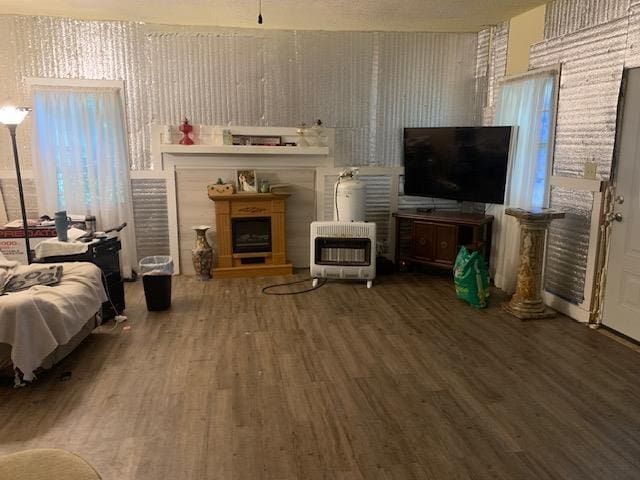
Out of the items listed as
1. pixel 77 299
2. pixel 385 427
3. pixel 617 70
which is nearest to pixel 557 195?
pixel 617 70

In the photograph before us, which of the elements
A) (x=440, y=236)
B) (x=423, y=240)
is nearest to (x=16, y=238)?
(x=423, y=240)

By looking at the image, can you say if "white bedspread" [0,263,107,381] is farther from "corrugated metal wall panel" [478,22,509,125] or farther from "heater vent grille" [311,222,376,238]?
"corrugated metal wall panel" [478,22,509,125]

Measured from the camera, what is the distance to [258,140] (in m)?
5.10

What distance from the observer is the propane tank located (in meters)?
4.84

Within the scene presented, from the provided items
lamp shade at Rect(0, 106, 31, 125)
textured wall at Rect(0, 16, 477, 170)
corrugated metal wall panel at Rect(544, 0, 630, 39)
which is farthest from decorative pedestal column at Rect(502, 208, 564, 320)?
lamp shade at Rect(0, 106, 31, 125)

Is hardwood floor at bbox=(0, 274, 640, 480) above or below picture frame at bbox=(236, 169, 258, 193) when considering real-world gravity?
below

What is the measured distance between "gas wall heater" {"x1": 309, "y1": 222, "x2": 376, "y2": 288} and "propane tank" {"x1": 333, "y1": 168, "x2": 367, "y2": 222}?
0.60 feet

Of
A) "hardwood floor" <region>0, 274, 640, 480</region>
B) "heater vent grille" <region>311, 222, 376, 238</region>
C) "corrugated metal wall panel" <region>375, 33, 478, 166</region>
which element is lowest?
"hardwood floor" <region>0, 274, 640, 480</region>

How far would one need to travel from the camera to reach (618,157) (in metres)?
3.48

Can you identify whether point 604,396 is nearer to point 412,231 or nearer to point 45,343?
point 412,231

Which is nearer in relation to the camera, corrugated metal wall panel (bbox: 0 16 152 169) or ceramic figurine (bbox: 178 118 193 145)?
corrugated metal wall panel (bbox: 0 16 152 169)

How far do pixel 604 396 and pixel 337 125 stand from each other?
143 inches

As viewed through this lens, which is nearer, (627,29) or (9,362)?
(9,362)

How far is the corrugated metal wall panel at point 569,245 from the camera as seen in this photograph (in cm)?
379
